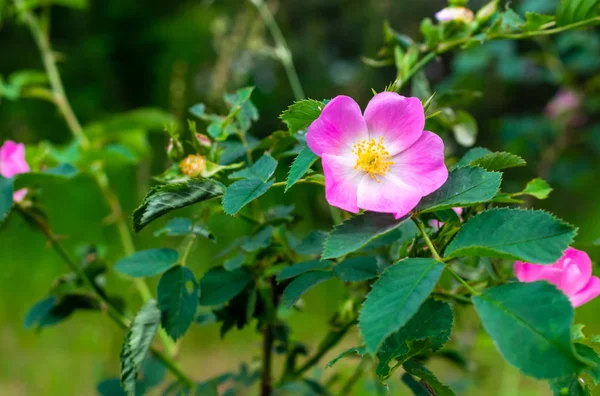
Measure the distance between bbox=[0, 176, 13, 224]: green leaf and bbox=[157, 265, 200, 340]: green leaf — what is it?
0.12 meters

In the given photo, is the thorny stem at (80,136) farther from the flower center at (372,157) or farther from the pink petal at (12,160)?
the flower center at (372,157)

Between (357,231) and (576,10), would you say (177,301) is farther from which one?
(576,10)

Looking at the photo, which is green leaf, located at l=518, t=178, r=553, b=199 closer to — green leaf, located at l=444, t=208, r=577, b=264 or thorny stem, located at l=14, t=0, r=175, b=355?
green leaf, located at l=444, t=208, r=577, b=264

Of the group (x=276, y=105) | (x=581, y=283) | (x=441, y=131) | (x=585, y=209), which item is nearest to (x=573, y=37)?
(x=585, y=209)

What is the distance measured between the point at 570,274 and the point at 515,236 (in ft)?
0.30

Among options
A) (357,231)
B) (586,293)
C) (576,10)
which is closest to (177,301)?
(357,231)

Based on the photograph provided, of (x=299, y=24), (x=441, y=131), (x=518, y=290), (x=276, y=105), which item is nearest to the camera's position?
(x=518, y=290)

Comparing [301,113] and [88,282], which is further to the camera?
[88,282]

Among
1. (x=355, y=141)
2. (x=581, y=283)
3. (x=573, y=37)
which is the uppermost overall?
(x=355, y=141)

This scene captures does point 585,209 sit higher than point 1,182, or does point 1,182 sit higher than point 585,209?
point 1,182

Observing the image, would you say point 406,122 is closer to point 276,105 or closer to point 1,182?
point 1,182

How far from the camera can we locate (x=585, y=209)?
5.69 ft

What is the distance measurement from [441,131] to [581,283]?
0.20 meters

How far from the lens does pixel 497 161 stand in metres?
0.30
